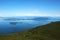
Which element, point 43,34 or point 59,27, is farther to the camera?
point 59,27

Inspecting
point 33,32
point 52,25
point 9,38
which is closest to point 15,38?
point 9,38

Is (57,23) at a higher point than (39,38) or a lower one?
higher

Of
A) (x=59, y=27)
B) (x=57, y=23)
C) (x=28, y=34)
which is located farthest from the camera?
(x=57, y=23)

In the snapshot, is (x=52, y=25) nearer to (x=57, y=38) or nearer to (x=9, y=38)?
(x=57, y=38)

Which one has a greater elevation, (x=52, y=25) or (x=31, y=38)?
(x=52, y=25)

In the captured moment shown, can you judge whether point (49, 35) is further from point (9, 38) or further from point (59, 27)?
point (9, 38)

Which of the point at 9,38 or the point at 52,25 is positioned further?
the point at 52,25

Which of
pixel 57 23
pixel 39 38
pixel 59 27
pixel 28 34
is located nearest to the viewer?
pixel 39 38

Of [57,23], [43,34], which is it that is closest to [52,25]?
[57,23]

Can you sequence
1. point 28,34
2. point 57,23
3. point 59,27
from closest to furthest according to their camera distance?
point 28,34, point 59,27, point 57,23
